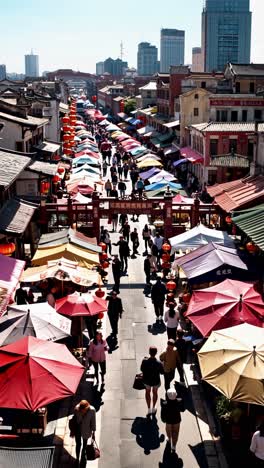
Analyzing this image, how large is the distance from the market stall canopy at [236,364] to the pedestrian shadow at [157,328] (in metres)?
6.38

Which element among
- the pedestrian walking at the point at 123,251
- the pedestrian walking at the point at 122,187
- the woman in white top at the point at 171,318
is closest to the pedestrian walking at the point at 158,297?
the woman in white top at the point at 171,318

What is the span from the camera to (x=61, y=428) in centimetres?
1363

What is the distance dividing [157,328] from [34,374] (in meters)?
8.78

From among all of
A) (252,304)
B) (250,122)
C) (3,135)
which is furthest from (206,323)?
(250,122)

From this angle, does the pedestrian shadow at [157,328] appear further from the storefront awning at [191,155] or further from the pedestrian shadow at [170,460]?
the storefront awning at [191,155]

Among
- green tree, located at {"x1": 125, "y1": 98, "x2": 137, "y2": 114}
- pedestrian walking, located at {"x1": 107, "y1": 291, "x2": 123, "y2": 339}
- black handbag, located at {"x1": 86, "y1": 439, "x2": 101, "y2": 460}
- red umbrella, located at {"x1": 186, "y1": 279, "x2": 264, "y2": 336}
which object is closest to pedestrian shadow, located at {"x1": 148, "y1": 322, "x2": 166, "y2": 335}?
pedestrian walking, located at {"x1": 107, "y1": 291, "x2": 123, "y2": 339}

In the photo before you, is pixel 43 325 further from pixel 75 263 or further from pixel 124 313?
pixel 124 313

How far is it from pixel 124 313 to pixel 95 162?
28.3m

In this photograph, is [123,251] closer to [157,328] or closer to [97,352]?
[157,328]

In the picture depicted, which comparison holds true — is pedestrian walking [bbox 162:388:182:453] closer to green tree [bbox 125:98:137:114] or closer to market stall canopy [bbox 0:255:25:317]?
market stall canopy [bbox 0:255:25:317]

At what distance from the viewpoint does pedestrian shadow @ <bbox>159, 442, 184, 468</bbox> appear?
12180mm

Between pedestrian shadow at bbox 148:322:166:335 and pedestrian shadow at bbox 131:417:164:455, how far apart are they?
5796 millimetres

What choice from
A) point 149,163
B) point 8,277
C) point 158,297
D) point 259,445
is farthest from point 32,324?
point 149,163

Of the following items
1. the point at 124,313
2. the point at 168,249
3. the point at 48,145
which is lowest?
the point at 124,313
